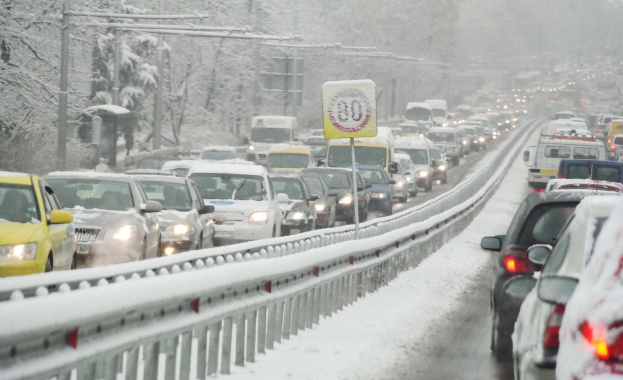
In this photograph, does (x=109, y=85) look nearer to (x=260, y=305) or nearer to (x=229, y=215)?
(x=229, y=215)

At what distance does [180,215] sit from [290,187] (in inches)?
374

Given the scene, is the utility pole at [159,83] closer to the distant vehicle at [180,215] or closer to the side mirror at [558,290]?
the distant vehicle at [180,215]

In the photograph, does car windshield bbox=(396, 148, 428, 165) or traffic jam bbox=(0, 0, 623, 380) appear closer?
traffic jam bbox=(0, 0, 623, 380)

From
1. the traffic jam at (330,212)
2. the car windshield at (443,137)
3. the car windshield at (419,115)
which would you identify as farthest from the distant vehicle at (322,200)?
the car windshield at (419,115)

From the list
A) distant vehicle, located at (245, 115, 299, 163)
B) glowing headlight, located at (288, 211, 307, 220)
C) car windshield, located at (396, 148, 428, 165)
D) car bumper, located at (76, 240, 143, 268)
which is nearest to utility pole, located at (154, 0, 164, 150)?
distant vehicle, located at (245, 115, 299, 163)

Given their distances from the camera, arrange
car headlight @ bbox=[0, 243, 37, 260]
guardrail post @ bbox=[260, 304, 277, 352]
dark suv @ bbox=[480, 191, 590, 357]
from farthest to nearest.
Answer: car headlight @ bbox=[0, 243, 37, 260]
dark suv @ bbox=[480, 191, 590, 357]
guardrail post @ bbox=[260, 304, 277, 352]

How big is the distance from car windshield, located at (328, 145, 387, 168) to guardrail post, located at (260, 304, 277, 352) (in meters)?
33.3

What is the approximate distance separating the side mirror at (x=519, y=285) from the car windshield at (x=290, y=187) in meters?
22.1

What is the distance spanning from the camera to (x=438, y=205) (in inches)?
1282

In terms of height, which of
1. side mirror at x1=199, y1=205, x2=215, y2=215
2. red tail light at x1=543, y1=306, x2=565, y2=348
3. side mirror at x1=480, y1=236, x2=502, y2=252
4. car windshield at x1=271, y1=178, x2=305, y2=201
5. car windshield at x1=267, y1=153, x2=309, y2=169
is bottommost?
car windshield at x1=267, y1=153, x2=309, y2=169

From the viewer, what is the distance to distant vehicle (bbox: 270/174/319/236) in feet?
93.9

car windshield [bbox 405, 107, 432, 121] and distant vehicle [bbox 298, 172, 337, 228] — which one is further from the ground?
distant vehicle [bbox 298, 172, 337, 228]

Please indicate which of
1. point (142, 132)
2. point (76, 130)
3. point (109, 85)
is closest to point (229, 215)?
point (76, 130)

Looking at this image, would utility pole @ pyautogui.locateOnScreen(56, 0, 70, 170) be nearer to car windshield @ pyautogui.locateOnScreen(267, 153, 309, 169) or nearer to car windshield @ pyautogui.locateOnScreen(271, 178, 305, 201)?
car windshield @ pyautogui.locateOnScreen(271, 178, 305, 201)
